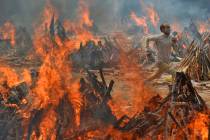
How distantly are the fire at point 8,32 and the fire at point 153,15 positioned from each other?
1712 centimetres

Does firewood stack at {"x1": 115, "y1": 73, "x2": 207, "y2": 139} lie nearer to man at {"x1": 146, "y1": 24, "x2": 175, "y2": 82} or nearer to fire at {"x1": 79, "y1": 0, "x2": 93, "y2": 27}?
man at {"x1": 146, "y1": 24, "x2": 175, "y2": 82}

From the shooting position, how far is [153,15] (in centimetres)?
4103

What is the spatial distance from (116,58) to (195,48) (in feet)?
28.3

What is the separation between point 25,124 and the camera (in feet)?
24.2

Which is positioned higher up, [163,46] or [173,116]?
[163,46]

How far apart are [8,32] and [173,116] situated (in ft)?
90.6

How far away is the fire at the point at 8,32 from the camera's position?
94.5 feet

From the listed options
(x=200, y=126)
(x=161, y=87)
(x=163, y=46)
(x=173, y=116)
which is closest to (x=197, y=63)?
(x=161, y=87)

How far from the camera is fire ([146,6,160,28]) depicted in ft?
131

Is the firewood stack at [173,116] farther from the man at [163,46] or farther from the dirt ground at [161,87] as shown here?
the dirt ground at [161,87]

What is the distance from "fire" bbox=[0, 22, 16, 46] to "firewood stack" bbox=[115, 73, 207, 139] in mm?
23617

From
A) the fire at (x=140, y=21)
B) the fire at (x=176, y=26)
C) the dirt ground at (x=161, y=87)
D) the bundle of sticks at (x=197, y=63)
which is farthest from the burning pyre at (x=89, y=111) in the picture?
the fire at (x=176, y=26)

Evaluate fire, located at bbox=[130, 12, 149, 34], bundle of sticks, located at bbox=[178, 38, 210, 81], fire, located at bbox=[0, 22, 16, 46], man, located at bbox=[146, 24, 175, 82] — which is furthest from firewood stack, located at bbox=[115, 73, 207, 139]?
fire, located at bbox=[130, 12, 149, 34]

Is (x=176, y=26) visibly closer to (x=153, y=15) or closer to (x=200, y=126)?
(x=153, y=15)
